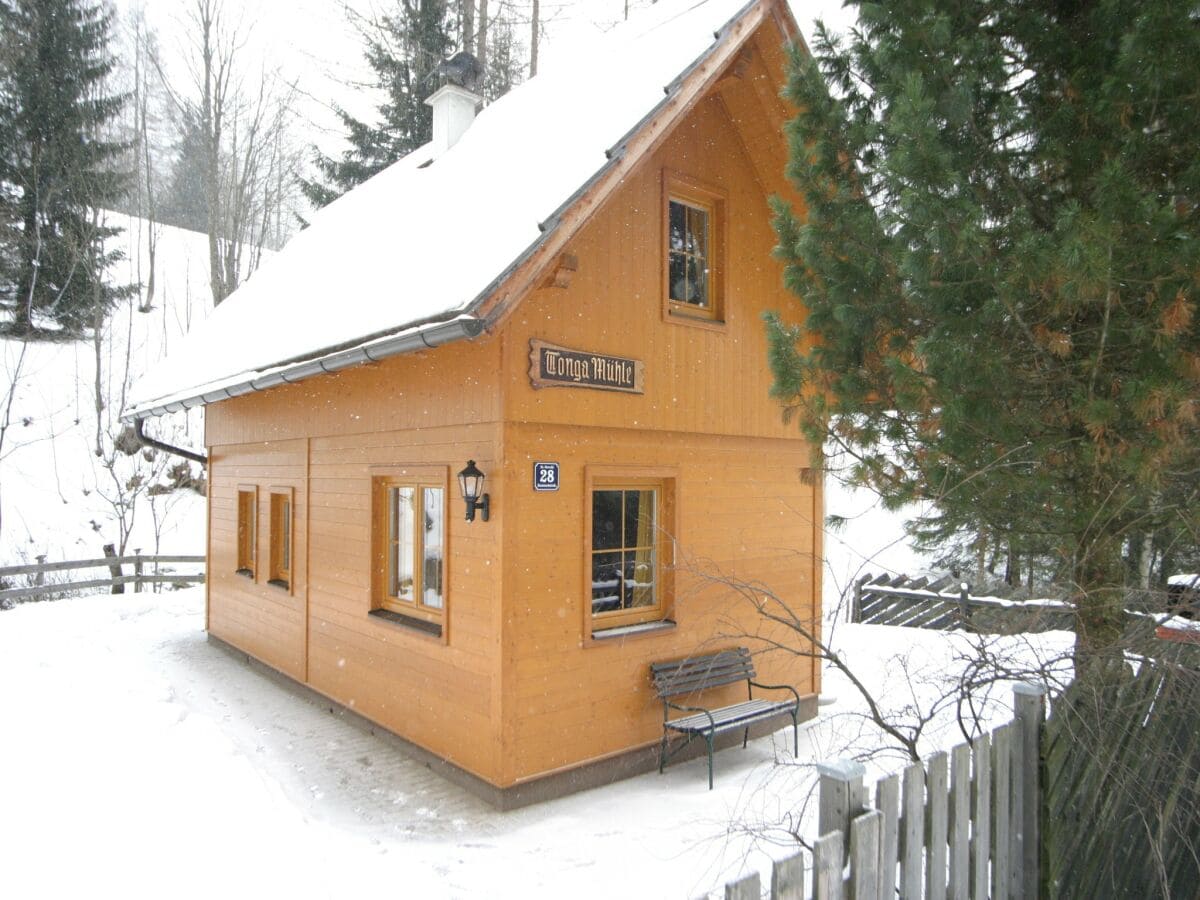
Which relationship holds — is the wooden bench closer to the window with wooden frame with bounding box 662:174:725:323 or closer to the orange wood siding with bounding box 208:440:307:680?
the window with wooden frame with bounding box 662:174:725:323

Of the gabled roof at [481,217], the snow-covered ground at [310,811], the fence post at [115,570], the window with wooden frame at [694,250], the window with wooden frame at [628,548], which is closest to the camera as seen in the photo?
the snow-covered ground at [310,811]

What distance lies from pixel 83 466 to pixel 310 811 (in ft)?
64.1

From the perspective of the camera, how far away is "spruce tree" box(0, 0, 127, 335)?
21.0 meters

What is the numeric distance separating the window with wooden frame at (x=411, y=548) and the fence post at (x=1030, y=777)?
4.37 meters

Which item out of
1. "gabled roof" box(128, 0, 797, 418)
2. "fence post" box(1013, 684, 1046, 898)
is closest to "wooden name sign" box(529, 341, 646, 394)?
"gabled roof" box(128, 0, 797, 418)

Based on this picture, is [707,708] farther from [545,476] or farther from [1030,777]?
[1030,777]

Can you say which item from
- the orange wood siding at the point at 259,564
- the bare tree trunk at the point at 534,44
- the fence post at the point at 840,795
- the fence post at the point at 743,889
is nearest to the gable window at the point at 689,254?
the orange wood siding at the point at 259,564

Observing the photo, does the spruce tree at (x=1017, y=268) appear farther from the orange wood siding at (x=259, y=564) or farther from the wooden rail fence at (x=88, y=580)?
the wooden rail fence at (x=88, y=580)

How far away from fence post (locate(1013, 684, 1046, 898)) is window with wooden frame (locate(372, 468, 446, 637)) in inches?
172

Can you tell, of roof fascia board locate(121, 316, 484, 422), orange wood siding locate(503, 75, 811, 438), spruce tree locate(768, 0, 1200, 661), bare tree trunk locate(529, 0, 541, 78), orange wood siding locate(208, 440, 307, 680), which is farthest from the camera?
bare tree trunk locate(529, 0, 541, 78)

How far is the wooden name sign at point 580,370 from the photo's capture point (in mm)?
6145

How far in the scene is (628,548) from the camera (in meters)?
7.08

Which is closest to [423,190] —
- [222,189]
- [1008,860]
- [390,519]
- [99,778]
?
[390,519]

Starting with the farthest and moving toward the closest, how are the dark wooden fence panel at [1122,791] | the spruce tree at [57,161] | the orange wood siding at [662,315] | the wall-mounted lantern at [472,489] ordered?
the spruce tree at [57,161] → the orange wood siding at [662,315] → the wall-mounted lantern at [472,489] → the dark wooden fence panel at [1122,791]
